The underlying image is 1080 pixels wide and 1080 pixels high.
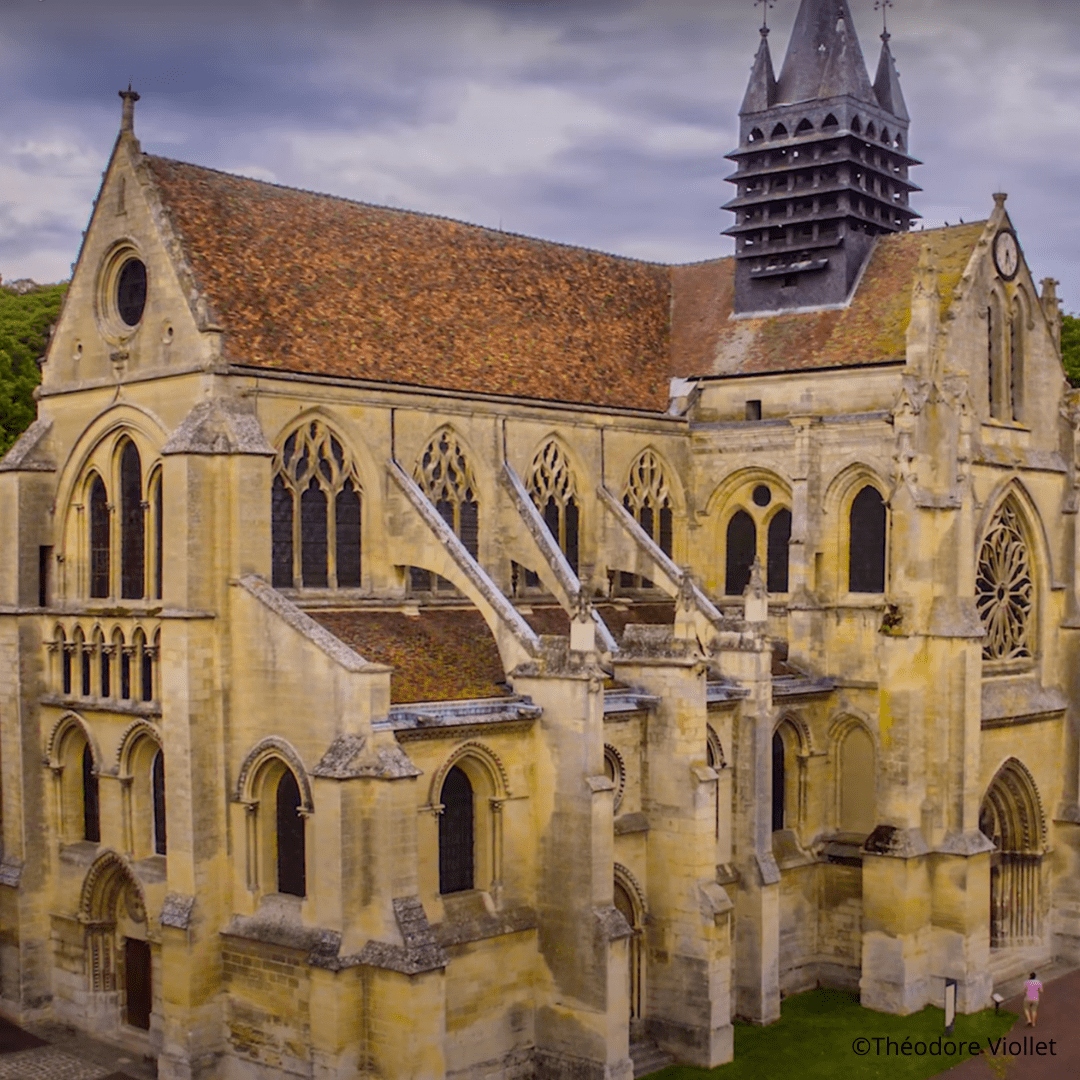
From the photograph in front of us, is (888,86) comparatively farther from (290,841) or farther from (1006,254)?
(290,841)

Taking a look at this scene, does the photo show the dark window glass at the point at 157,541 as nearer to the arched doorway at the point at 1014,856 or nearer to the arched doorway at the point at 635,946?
the arched doorway at the point at 635,946

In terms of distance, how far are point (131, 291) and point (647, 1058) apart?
66.5 feet

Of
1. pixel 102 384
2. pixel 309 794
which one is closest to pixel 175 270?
pixel 102 384

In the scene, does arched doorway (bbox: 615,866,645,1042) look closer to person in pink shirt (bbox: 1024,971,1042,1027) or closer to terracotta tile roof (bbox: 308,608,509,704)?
terracotta tile roof (bbox: 308,608,509,704)

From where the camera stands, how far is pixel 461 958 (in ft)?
99.7

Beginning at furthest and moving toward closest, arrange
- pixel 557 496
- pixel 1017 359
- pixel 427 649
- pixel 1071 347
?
pixel 1071 347 < pixel 1017 359 < pixel 557 496 < pixel 427 649

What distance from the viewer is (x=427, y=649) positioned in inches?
1313

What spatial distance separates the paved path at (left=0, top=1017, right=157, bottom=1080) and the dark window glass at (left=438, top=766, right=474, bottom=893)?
759 centimetres

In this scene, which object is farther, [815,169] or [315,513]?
[815,169]

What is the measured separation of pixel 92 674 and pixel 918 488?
65.7 ft

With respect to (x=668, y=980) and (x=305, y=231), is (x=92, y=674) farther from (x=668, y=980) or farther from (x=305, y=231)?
(x=668, y=980)

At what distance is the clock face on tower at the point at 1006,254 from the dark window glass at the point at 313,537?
19.6m

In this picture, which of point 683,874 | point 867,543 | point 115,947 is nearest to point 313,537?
point 115,947

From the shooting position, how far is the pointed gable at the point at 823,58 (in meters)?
44.3
